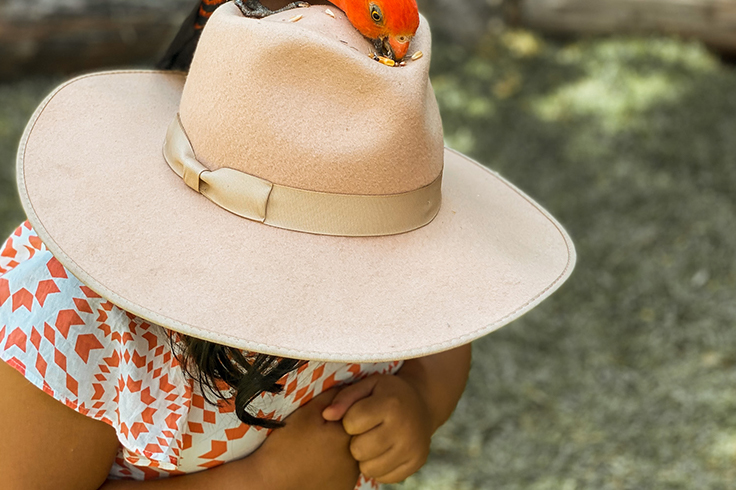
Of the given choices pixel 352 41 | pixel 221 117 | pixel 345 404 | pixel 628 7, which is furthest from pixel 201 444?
pixel 628 7

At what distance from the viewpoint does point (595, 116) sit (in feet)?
14.9

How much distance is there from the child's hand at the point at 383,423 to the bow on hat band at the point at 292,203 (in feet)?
1.12

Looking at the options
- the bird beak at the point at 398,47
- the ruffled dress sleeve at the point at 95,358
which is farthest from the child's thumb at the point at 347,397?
the bird beak at the point at 398,47

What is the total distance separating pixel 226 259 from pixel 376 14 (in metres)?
0.38

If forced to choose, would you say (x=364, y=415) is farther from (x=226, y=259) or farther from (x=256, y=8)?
(x=256, y=8)

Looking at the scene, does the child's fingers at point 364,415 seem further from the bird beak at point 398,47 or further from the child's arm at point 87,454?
the bird beak at point 398,47

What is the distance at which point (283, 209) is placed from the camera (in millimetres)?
895

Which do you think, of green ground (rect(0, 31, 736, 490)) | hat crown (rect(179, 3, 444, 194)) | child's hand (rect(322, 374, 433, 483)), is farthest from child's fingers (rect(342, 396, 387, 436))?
green ground (rect(0, 31, 736, 490))

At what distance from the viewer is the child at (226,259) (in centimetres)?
85

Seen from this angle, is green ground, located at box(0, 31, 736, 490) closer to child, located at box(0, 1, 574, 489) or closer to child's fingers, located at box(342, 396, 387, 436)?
child's fingers, located at box(342, 396, 387, 436)

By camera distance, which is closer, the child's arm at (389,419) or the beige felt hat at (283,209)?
the beige felt hat at (283,209)

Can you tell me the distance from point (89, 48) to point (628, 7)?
3941mm

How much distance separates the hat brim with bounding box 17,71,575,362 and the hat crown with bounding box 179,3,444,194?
0.08 m

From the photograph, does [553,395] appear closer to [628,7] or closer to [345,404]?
[345,404]
